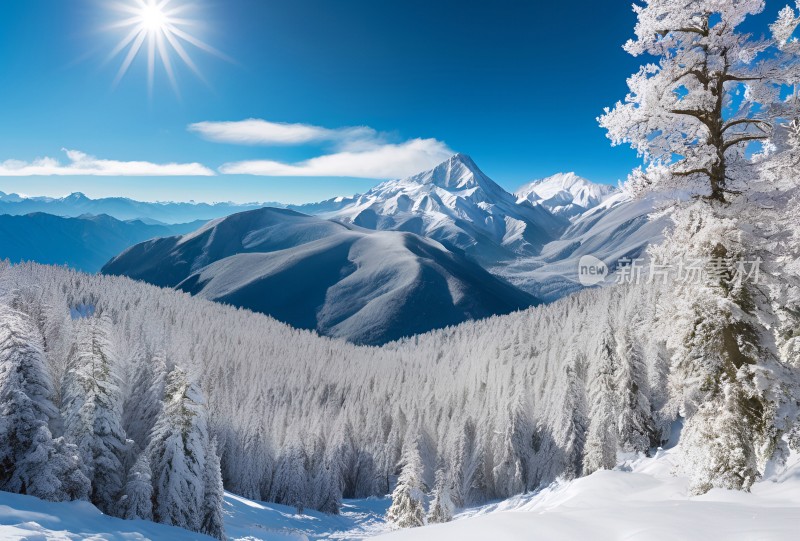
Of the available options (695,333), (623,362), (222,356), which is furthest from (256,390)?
(695,333)

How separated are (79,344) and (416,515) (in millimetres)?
26295

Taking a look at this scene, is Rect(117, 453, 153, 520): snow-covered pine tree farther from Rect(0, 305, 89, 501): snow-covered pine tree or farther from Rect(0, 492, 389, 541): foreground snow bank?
Rect(0, 492, 389, 541): foreground snow bank

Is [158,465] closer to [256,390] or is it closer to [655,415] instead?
[655,415]

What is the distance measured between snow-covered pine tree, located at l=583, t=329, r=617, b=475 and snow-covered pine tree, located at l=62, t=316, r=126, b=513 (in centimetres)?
3850

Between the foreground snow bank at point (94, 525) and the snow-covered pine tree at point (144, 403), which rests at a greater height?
the snow-covered pine tree at point (144, 403)

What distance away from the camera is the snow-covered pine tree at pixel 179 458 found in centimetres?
2530

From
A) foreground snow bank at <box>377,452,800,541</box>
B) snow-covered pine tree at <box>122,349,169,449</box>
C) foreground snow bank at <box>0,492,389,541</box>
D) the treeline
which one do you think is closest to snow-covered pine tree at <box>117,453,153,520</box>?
the treeline

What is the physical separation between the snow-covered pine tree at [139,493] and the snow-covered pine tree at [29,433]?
236 centimetres

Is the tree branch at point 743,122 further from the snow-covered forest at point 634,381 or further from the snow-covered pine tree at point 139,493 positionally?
the snow-covered pine tree at point 139,493

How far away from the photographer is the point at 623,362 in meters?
38.6

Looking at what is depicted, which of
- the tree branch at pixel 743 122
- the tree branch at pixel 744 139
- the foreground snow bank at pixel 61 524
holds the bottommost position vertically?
the foreground snow bank at pixel 61 524

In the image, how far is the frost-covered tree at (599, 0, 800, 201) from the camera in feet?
39.6

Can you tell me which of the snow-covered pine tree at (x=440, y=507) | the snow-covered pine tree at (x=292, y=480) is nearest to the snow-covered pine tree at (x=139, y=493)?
the snow-covered pine tree at (x=440, y=507)

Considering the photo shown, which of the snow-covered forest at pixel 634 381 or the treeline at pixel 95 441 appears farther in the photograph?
the treeline at pixel 95 441
